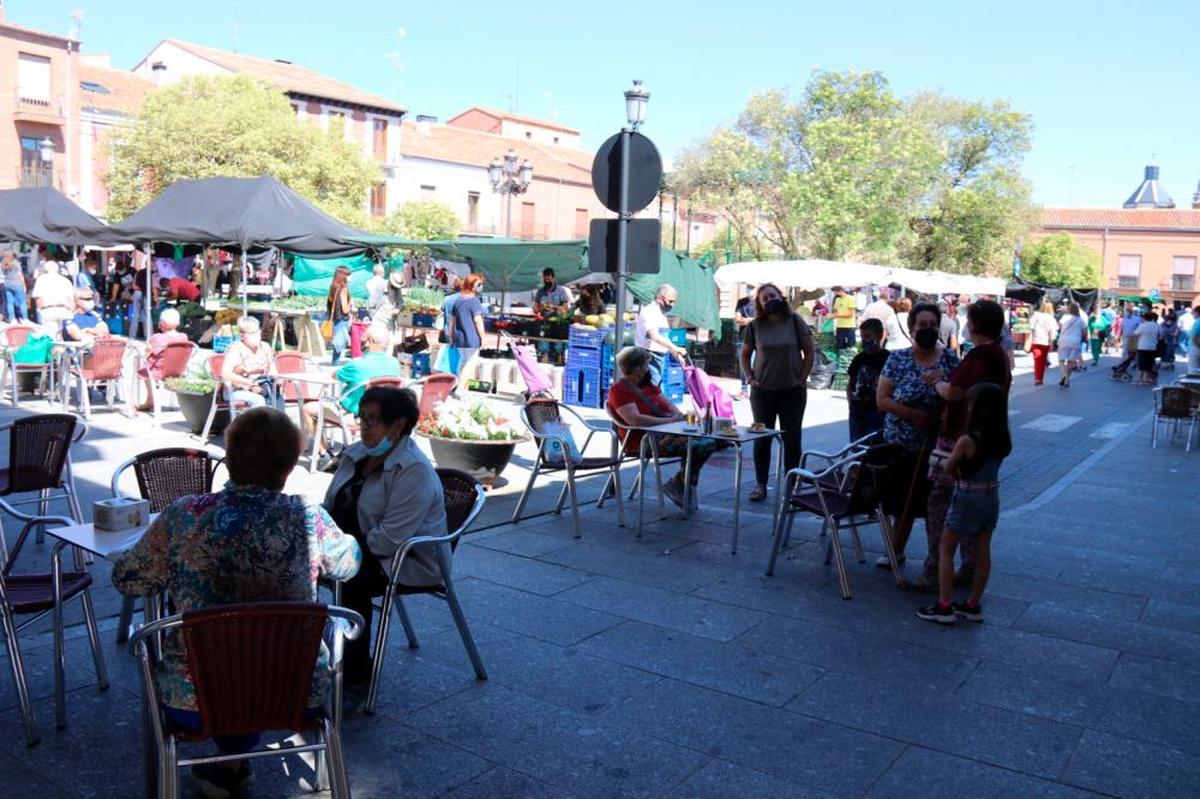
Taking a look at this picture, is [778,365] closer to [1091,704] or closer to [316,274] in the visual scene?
[1091,704]

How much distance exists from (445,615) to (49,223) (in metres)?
14.8

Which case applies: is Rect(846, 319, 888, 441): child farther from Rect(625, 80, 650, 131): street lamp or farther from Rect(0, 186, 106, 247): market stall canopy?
Rect(0, 186, 106, 247): market stall canopy

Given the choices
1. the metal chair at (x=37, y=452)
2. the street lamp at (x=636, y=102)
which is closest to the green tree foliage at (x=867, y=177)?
the street lamp at (x=636, y=102)

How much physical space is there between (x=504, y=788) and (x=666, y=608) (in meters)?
1.92

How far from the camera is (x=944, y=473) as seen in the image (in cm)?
502

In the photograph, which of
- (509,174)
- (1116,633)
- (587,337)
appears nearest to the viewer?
(1116,633)

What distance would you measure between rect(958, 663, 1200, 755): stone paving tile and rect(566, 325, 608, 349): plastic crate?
8.59m

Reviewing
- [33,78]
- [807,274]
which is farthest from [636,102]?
[33,78]

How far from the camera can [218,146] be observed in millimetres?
32719

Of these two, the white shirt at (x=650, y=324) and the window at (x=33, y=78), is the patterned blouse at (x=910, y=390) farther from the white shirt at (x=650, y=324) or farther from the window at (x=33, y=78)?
the window at (x=33, y=78)

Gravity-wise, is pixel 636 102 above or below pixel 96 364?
above

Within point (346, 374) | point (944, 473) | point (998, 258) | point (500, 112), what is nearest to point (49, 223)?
point (346, 374)

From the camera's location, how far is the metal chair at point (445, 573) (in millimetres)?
3646

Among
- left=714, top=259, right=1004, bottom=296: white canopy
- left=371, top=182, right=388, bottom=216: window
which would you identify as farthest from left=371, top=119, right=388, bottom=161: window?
left=714, top=259, right=1004, bottom=296: white canopy
